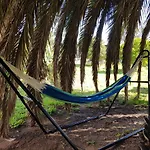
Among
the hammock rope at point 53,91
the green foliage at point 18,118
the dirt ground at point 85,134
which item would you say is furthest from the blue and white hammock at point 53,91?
the green foliage at point 18,118

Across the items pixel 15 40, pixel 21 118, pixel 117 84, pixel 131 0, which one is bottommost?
pixel 21 118

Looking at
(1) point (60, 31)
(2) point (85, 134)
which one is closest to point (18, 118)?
(2) point (85, 134)

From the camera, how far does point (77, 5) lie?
9.29 ft

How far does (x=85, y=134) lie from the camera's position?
315 cm

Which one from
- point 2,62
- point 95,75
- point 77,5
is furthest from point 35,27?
point 95,75

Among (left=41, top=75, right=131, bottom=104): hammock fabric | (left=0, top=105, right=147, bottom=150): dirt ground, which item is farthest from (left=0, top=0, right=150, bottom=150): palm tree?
(left=41, top=75, right=131, bottom=104): hammock fabric

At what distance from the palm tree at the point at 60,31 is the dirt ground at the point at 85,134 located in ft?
0.90

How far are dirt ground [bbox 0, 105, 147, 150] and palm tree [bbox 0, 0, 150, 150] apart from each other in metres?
0.28

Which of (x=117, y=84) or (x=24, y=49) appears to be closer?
(x=24, y=49)

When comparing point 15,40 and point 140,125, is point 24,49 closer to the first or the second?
point 15,40

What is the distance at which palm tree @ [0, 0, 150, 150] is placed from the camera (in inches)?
98.0

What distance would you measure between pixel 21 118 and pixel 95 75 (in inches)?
54.4

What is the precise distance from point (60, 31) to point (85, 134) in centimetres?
115

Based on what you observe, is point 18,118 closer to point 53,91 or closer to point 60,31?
point 60,31
